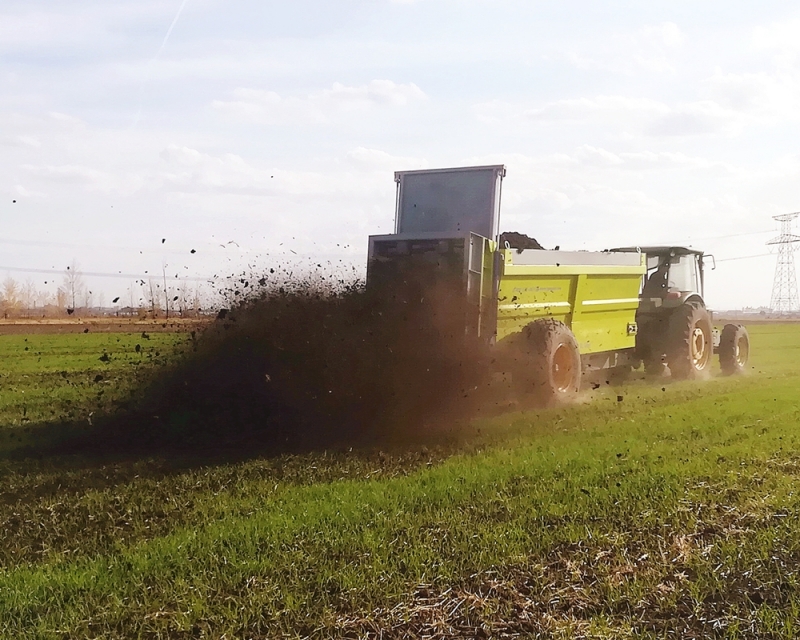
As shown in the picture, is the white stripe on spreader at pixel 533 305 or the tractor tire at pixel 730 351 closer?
the white stripe on spreader at pixel 533 305

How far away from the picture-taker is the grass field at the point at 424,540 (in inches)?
157

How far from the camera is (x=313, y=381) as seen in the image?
8586 millimetres

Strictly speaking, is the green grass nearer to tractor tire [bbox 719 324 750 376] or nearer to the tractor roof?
the tractor roof

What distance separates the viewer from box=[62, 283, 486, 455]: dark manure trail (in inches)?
337

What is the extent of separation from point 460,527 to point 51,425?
6113 millimetres

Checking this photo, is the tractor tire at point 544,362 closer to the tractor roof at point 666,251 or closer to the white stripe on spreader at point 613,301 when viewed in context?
the white stripe on spreader at point 613,301

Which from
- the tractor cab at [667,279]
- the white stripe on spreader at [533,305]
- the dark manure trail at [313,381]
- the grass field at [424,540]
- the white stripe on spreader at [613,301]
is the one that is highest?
the tractor cab at [667,279]

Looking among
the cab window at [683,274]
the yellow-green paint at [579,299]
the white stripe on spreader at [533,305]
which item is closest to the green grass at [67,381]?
the white stripe on spreader at [533,305]

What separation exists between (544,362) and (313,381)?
2979 mm

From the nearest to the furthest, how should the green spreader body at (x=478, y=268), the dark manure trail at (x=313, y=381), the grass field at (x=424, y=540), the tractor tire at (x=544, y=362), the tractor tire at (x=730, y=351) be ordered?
the grass field at (x=424, y=540) < the dark manure trail at (x=313, y=381) < the green spreader body at (x=478, y=268) < the tractor tire at (x=544, y=362) < the tractor tire at (x=730, y=351)

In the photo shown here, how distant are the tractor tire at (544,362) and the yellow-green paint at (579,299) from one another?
25 centimetres

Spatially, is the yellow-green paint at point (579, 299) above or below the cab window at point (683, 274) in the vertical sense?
below

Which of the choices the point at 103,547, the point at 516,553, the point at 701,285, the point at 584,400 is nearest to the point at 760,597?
the point at 516,553

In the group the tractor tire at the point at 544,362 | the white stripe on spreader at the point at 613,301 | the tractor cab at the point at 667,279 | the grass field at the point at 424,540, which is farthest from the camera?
the tractor cab at the point at 667,279
